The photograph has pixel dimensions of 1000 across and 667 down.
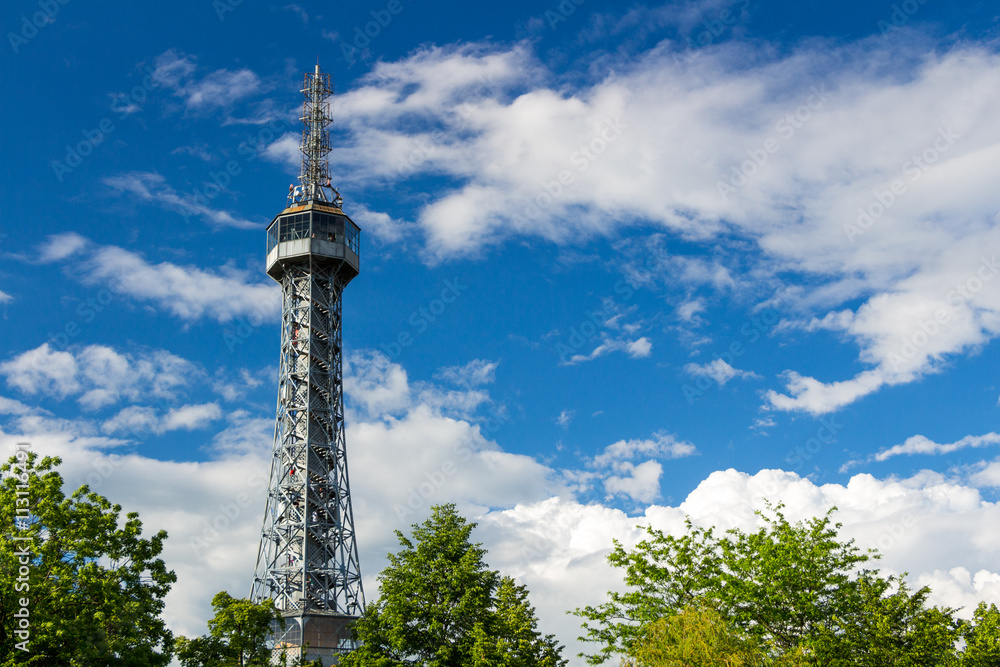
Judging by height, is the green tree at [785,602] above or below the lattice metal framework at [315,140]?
below

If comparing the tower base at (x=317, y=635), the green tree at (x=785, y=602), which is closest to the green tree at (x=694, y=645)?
the green tree at (x=785, y=602)

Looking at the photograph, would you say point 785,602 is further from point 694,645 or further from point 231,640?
point 231,640

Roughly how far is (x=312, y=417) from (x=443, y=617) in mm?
43718

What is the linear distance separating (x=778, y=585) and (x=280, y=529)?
5156cm

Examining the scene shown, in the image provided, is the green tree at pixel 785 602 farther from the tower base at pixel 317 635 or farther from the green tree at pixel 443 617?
the tower base at pixel 317 635

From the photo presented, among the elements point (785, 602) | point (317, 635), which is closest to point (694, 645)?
point (785, 602)

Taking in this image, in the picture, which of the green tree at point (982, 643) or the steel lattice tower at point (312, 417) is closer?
the green tree at point (982, 643)

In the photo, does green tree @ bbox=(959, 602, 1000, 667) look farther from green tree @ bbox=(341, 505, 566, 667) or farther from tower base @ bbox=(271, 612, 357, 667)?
tower base @ bbox=(271, 612, 357, 667)

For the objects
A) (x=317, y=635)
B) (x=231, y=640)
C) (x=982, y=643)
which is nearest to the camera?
(x=231, y=640)

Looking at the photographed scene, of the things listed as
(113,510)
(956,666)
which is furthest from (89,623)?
(956,666)

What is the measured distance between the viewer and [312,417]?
272 ft

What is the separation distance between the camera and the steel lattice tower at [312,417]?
7412 cm

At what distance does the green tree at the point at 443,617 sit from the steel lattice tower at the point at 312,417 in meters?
30.2

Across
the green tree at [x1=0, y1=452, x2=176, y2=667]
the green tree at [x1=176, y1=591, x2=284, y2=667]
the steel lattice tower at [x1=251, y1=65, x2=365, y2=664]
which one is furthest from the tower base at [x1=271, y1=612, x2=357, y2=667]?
the green tree at [x1=0, y1=452, x2=176, y2=667]
